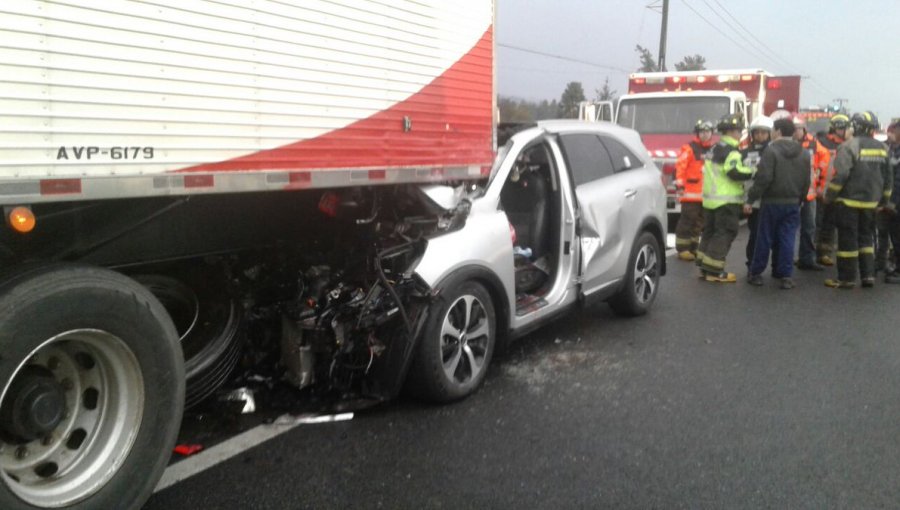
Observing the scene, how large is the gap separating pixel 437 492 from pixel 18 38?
98.3 inches

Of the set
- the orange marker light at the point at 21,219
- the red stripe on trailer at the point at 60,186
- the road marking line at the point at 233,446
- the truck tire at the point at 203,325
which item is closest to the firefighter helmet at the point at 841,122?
the road marking line at the point at 233,446

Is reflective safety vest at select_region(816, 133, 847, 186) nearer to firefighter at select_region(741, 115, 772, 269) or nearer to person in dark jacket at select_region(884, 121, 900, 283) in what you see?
person in dark jacket at select_region(884, 121, 900, 283)

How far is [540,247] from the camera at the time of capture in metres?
5.90

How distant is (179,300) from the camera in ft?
14.4

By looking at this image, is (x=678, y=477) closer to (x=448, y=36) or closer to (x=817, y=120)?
(x=448, y=36)

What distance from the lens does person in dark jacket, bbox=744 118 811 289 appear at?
27.8ft

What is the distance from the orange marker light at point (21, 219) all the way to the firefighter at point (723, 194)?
7376 mm

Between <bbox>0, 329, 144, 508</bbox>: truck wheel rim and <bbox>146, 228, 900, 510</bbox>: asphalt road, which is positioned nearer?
<bbox>0, 329, 144, 508</bbox>: truck wheel rim

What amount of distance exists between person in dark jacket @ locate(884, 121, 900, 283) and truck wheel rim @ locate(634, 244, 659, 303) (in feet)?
12.4

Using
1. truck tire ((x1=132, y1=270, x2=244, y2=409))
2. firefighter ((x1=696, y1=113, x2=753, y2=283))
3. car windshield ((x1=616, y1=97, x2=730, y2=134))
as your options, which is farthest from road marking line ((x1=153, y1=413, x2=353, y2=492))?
car windshield ((x1=616, y1=97, x2=730, y2=134))

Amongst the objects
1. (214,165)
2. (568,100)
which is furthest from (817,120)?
(214,165)

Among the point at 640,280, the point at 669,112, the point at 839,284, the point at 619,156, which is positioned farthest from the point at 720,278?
the point at 669,112

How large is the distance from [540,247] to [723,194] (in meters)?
3.78

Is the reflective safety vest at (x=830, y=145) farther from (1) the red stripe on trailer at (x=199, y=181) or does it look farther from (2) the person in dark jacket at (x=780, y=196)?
(1) the red stripe on trailer at (x=199, y=181)
